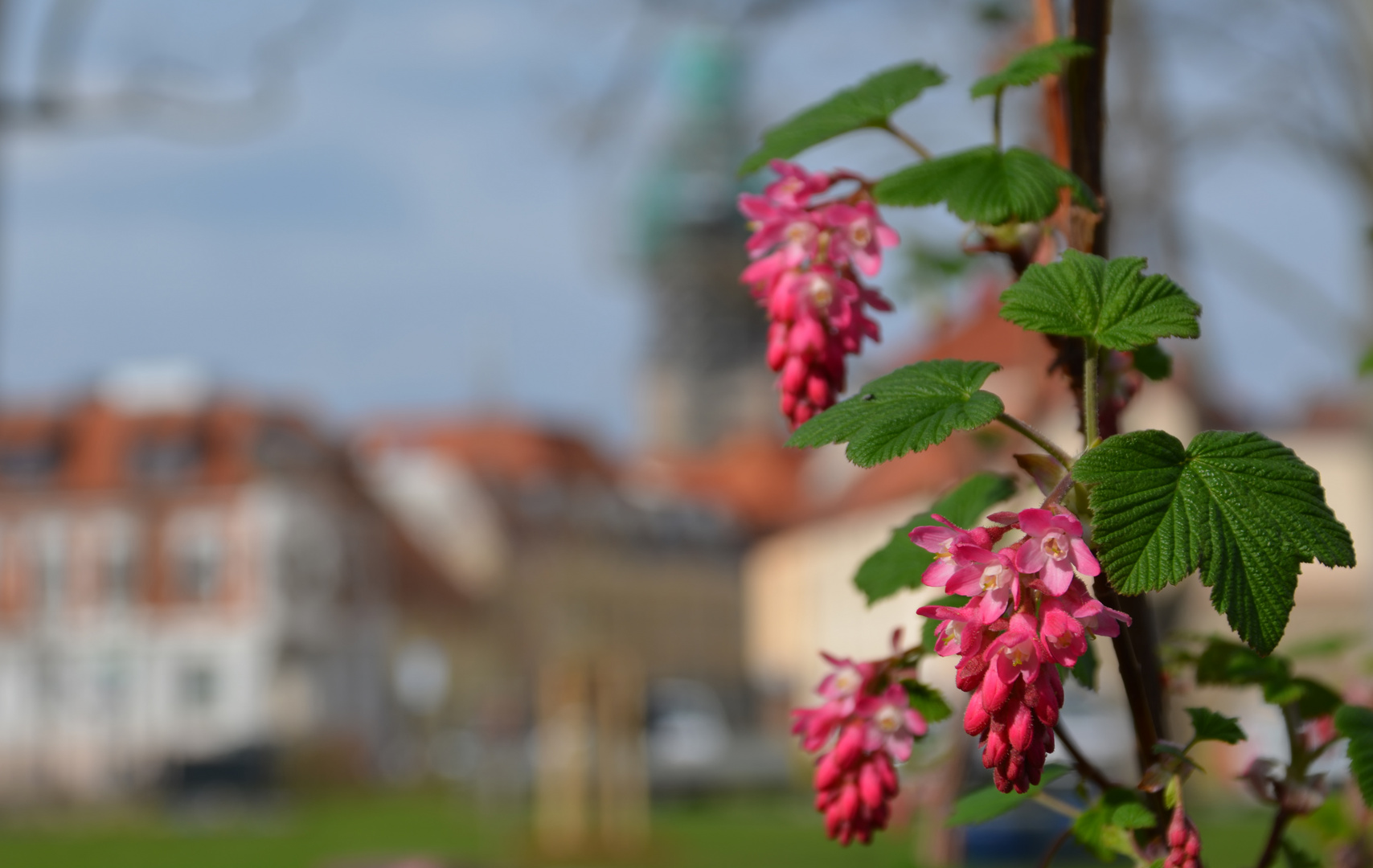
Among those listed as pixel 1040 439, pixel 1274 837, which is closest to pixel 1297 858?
pixel 1274 837

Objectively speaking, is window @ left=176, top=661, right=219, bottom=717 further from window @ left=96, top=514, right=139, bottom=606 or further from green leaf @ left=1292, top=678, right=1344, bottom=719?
green leaf @ left=1292, top=678, right=1344, bottom=719

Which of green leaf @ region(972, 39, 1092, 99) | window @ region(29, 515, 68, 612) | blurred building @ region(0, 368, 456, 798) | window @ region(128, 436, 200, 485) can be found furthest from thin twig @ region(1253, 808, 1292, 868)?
window @ region(29, 515, 68, 612)

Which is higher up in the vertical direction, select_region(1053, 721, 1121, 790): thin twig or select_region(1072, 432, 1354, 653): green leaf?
select_region(1072, 432, 1354, 653): green leaf

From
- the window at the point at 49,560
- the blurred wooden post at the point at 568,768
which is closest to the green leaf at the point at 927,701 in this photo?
the blurred wooden post at the point at 568,768

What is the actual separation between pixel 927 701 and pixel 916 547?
7.4 inches

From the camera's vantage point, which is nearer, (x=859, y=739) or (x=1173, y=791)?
(x=1173, y=791)

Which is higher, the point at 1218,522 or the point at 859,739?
the point at 1218,522

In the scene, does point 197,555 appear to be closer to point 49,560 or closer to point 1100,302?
point 49,560

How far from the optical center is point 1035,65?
1525 mm

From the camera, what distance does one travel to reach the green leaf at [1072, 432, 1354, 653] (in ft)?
3.73

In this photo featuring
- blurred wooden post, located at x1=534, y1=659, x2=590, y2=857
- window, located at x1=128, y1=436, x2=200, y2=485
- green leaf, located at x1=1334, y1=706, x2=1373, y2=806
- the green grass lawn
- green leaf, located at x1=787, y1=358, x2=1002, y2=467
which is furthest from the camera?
window, located at x1=128, y1=436, x2=200, y2=485

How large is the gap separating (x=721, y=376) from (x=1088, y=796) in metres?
106

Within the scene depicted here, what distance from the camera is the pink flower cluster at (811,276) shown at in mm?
1553

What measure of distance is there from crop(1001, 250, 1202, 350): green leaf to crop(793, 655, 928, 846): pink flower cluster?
40 cm
